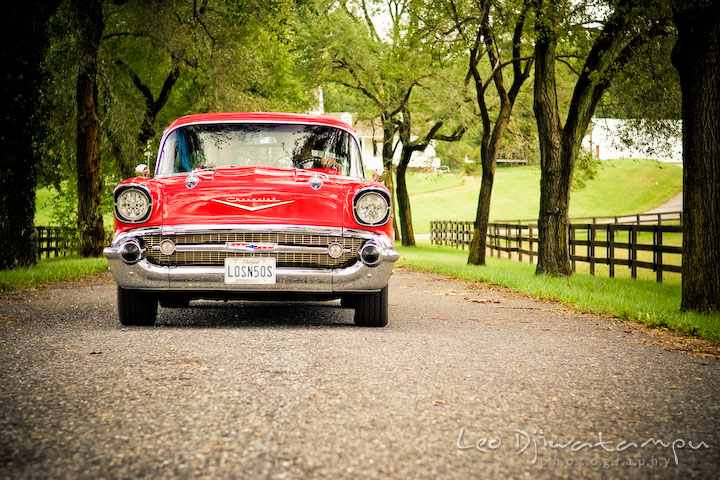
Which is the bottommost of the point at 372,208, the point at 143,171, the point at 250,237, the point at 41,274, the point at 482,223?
the point at 41,274

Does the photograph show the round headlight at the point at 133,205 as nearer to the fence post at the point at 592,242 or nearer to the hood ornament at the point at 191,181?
the hood ornament at the point at 191,181

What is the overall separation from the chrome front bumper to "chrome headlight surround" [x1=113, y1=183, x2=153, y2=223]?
0.12 meters

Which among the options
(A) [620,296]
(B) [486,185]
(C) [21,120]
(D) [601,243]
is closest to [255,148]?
(A) [620,296]

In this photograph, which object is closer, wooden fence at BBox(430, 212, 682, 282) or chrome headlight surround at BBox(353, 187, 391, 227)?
chrome headlight surround at BBox(353, 187, 391, 227)

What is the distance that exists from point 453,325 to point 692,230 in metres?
3.29

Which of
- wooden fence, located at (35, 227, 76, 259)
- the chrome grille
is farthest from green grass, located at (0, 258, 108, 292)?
A: wooden fence, located at (35, 227, 76, 259)

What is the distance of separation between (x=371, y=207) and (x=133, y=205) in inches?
77.6

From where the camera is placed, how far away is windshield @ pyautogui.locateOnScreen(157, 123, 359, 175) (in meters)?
6.97

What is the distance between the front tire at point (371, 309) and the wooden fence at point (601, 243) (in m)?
7.62

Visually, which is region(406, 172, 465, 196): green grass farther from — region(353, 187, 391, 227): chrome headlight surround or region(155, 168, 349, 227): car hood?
region(155, 168, 349, 227): car hood

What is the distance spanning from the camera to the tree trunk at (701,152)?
8.21 m

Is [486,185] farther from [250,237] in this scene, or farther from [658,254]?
[250,237]

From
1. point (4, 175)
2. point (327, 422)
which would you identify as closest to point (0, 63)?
point (4, 175)

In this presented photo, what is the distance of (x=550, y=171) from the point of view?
49.0 feet
